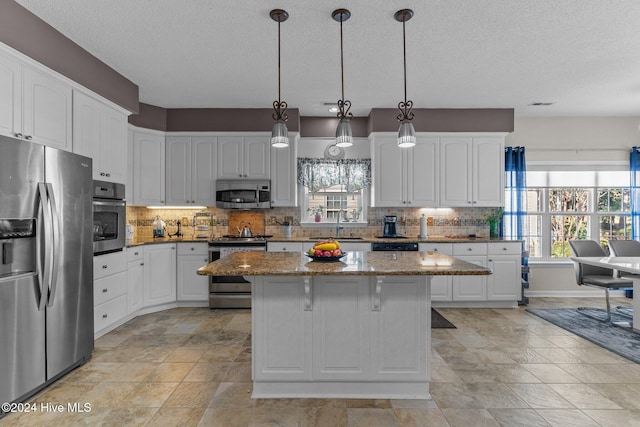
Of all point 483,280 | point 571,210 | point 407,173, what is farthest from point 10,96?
point 571,210

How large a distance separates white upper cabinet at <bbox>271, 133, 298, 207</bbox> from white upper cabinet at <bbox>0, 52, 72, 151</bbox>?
8.04 ft

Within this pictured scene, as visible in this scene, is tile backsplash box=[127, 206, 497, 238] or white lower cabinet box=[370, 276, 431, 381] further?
tile backsplash box=[127, 206, 497, 238]

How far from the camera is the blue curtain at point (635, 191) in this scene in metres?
5.33

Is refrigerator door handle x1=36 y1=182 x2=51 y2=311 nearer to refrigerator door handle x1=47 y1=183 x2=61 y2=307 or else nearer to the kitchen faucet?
refrigerator door handle x1=47 y1=183 x2=61 y2=307

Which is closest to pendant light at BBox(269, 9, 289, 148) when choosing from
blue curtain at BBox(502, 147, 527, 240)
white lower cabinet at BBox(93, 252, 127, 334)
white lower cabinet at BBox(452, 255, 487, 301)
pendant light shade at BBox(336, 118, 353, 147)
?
pendant light shade at BBox(336, 118, 353, 147)

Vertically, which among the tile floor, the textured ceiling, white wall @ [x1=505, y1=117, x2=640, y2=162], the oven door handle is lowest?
the tile floor

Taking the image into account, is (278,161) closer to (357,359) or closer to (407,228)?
(407,228)

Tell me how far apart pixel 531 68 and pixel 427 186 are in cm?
186

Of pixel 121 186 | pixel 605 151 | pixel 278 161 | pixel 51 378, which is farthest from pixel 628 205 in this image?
pixel 51 378

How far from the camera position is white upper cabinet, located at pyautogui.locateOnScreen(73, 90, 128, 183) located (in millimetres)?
3225

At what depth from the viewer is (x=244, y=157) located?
16.4ft

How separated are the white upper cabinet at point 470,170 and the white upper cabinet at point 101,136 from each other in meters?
4.00

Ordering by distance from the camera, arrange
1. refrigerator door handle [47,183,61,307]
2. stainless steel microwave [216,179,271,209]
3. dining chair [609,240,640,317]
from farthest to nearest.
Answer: stainless steel microwave [216,179,271,209] → dining chair [609,240,640,317] → refrigerator door handle [47,183,61,307]

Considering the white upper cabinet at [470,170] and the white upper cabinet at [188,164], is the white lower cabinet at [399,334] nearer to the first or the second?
the white upper cabinet at [470,170]
